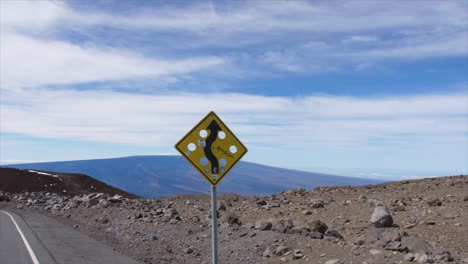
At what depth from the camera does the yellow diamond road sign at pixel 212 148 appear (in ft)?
28.2

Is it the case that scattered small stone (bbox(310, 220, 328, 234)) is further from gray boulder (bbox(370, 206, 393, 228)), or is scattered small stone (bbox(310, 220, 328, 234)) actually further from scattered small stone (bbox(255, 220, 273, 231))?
gray boulder (bbox(370, 206, 393, 228))

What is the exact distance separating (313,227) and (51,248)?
846 centimetres

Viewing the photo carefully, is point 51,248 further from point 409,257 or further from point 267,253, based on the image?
point 409,257

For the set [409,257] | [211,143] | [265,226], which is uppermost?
[211,143]

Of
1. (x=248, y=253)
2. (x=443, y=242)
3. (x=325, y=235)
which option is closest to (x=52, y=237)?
(x=248, y=253)

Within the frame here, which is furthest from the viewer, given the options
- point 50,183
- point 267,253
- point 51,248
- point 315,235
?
point 50,183

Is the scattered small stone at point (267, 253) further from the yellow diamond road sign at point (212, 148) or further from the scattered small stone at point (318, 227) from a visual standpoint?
the yellow diamond road sign at point (212, 148)

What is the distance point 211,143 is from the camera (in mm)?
8727

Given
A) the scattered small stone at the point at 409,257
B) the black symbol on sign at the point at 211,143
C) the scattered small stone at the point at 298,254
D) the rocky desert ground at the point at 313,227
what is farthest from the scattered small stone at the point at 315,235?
the black symbol on sign at the point at 211,143

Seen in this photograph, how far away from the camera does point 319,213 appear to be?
2014cm

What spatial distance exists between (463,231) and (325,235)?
13.8ft

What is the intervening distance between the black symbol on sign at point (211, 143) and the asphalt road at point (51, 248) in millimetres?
5886

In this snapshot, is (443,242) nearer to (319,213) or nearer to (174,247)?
(319,213)

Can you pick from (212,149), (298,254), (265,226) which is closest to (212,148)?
(212,149)
